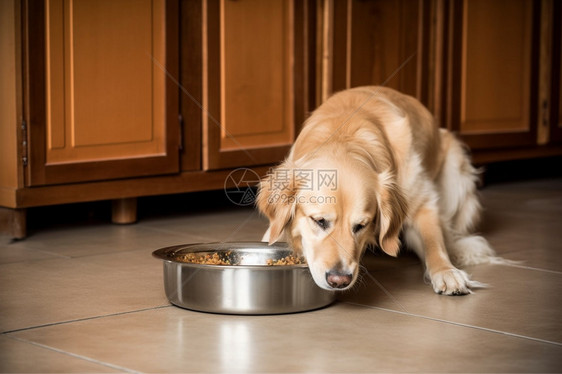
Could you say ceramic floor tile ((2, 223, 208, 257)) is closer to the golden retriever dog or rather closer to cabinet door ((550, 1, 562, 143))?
the golden retriever dog

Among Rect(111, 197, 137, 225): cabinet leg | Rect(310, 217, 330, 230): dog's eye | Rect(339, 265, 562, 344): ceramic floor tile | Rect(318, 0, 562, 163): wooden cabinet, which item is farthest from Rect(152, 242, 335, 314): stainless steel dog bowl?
Rect(318, 0, 562, 163): wooden cabinet

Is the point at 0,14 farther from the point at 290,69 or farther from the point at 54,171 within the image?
the point at 290,69

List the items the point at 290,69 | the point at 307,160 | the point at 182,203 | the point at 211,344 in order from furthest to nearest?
the point at 182,203 < the point at 290,69 < the point at 307,160 < the point at 211,344

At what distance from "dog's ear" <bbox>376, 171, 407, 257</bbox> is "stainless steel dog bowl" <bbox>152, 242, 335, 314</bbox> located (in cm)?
26

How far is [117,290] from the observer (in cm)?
251

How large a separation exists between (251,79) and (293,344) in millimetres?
1947

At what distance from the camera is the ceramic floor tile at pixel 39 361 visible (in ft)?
5.87

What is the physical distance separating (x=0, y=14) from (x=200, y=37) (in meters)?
0.81

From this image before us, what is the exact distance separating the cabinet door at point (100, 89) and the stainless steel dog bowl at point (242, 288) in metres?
1.12

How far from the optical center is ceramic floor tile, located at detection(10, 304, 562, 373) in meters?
1.85

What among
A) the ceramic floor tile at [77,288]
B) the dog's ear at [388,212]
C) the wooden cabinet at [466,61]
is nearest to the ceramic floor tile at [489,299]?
the dog's ear at [388,212]

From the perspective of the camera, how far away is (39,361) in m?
1.85

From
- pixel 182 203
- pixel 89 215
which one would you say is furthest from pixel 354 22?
pixel 89 215

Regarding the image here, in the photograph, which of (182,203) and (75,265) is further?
(182,203)
